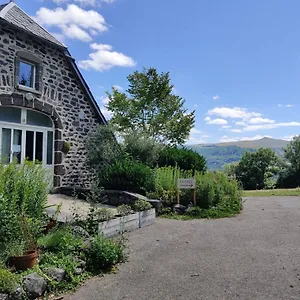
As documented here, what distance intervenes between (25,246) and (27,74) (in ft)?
29.8

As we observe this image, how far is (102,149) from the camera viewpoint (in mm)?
14172

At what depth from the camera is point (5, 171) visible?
539 cm

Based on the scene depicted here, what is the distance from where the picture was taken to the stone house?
11273mm

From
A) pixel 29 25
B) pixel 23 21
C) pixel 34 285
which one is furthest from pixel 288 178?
pixel 34 285

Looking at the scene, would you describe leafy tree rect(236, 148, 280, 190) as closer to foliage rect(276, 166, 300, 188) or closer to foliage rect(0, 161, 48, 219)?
foliage rect(276, 166, 300, 188)

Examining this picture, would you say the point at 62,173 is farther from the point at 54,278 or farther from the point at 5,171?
the point at 54,278

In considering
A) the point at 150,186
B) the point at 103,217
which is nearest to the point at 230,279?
the point at 103,217

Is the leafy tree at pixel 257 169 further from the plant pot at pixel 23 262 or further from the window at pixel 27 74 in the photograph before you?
the plant pot at pixel 23 262

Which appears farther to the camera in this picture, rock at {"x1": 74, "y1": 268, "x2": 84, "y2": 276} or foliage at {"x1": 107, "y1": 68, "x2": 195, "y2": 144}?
foliage at {"x1": 107, "y1": 68, "x2": 195, "y2": 144}

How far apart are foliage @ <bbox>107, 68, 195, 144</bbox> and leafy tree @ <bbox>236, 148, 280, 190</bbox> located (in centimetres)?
933

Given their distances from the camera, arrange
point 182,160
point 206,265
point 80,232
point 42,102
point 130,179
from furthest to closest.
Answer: point 182,160 < point 42,102 < point 130,179 < point 80,232 < point 206,265

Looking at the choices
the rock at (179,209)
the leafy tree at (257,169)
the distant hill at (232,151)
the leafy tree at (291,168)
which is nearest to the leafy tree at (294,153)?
the leafy tree at (291,168)

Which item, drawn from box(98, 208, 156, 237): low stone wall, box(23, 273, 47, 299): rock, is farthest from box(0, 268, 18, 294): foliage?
box(98, 208, 156, 237): low stone wall

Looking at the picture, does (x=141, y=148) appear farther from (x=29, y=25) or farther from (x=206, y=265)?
(x=206, y=265)
